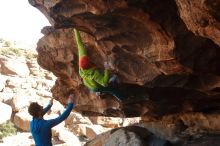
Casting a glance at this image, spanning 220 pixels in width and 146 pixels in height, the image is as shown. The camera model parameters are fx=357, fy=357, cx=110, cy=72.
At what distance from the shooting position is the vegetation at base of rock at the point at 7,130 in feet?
91.6

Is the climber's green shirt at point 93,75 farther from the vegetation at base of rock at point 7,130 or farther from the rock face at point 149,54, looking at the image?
the vegetation at base of rock at point 7,130

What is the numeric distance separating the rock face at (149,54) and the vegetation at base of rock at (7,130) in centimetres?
1442

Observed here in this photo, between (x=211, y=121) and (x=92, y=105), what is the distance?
4.91m

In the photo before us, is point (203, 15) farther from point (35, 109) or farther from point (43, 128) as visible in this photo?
point (43, 128)

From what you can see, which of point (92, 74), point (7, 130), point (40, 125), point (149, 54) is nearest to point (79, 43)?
point (92, 74)

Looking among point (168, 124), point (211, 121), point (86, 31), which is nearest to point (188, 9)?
point (86, 31)

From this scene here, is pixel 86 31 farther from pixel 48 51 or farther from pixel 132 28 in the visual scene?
pixel 48 51

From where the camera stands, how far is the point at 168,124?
44.3 ft

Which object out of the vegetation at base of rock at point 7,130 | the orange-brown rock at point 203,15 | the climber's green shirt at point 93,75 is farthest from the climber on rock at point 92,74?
the vegetation at base of rock at point 7,130

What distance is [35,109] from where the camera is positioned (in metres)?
9.57

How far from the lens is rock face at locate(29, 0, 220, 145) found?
9312 mm

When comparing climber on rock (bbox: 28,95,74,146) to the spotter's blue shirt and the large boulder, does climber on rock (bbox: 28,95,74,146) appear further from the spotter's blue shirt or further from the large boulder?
the large boulder

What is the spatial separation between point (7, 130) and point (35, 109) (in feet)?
65.4

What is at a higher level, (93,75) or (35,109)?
(93,75)
